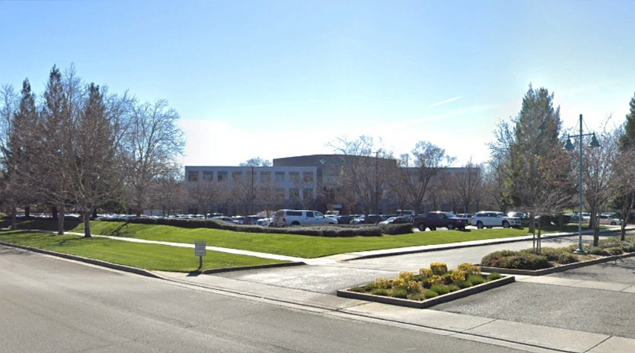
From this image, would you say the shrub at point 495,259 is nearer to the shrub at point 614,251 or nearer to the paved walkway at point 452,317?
the paved walkway at point 452,317

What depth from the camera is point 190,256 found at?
71.4 feet

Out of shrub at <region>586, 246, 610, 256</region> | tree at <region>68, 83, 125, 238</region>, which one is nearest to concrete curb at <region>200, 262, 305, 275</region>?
shrub at <region>586, 246, 610, 256</region>

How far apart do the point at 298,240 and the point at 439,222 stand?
64.0 ft

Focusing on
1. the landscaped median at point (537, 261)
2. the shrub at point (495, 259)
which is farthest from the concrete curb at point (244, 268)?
the landscaped median at point (537, 261)

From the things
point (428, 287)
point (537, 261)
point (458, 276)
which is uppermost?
point (537, 261)

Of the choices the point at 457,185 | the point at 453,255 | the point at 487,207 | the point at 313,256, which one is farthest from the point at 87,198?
the point at 487,207

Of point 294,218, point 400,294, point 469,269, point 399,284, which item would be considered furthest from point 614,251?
point 294,218

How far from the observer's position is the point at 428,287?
43.1ft

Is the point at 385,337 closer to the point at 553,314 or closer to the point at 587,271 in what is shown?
the point at 553,314

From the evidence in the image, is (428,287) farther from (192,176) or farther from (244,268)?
(192,176)

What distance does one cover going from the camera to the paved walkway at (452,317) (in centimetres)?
827

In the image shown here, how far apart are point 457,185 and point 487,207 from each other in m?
15.6

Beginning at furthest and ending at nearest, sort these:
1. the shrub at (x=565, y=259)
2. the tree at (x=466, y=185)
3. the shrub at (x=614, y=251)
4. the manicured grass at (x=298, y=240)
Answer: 1. the tree at (x=466, y=185)
2. the manicured grass at (x=298, y=240)
3. the shrub at (x=614, y=251)
4. the shrub at (x=565, y=259)

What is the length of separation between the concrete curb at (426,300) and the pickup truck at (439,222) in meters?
28.6
